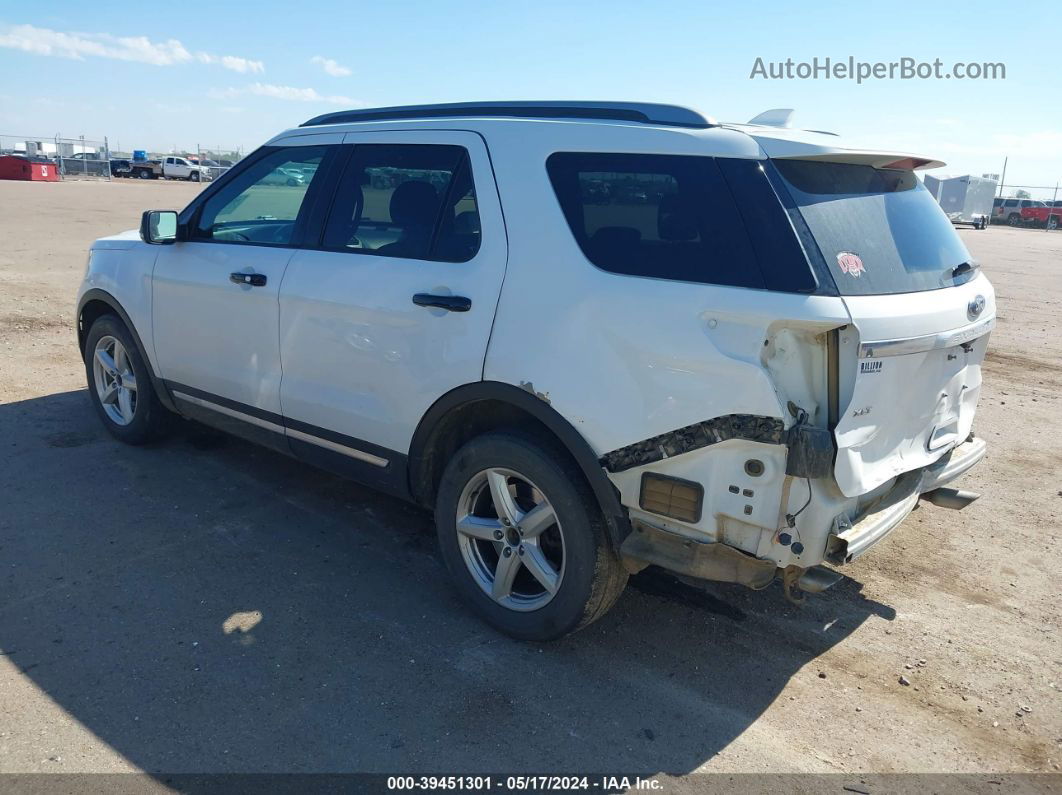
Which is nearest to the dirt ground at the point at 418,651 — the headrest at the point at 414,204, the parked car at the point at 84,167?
the headrest at the point at 414,204

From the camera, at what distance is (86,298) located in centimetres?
570

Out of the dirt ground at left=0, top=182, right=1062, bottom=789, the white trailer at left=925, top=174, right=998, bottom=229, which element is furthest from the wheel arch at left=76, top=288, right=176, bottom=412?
the white trailer at left=925, top=174, right=998, bottom=229

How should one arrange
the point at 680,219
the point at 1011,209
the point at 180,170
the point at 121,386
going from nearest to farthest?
the point at 680,219 → the point at 121,386 → the point at 1011,209 → the point at 180,170

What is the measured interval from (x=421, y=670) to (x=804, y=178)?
2.36 metres

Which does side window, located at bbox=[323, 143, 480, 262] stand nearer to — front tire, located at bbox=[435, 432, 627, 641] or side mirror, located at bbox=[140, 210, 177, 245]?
front tire, located at bbox=[435, 432, 627, 641]

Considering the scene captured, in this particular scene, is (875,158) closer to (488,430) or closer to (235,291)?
(488,430)

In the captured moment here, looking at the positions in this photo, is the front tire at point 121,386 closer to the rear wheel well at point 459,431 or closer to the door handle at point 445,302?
the rear wheel well at point 459,431

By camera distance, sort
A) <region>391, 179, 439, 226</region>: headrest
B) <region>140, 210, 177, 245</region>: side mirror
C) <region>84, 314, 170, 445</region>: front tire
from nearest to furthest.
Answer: <region>391, 179, 439, 226</region>: headrest, <region>140, 210, 177, 245</region>: side mirror, <region>84, 314, 170, 445</region>: front tire

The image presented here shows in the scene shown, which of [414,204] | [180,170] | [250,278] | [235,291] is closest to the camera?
[414,204]

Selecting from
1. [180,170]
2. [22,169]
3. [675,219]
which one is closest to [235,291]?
Result: [675,219]

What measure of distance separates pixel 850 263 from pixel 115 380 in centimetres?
481

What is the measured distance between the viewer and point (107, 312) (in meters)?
5.73

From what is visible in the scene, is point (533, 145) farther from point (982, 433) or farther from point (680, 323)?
point (982, 433)

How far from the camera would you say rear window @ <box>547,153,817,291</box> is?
2.88 metres
